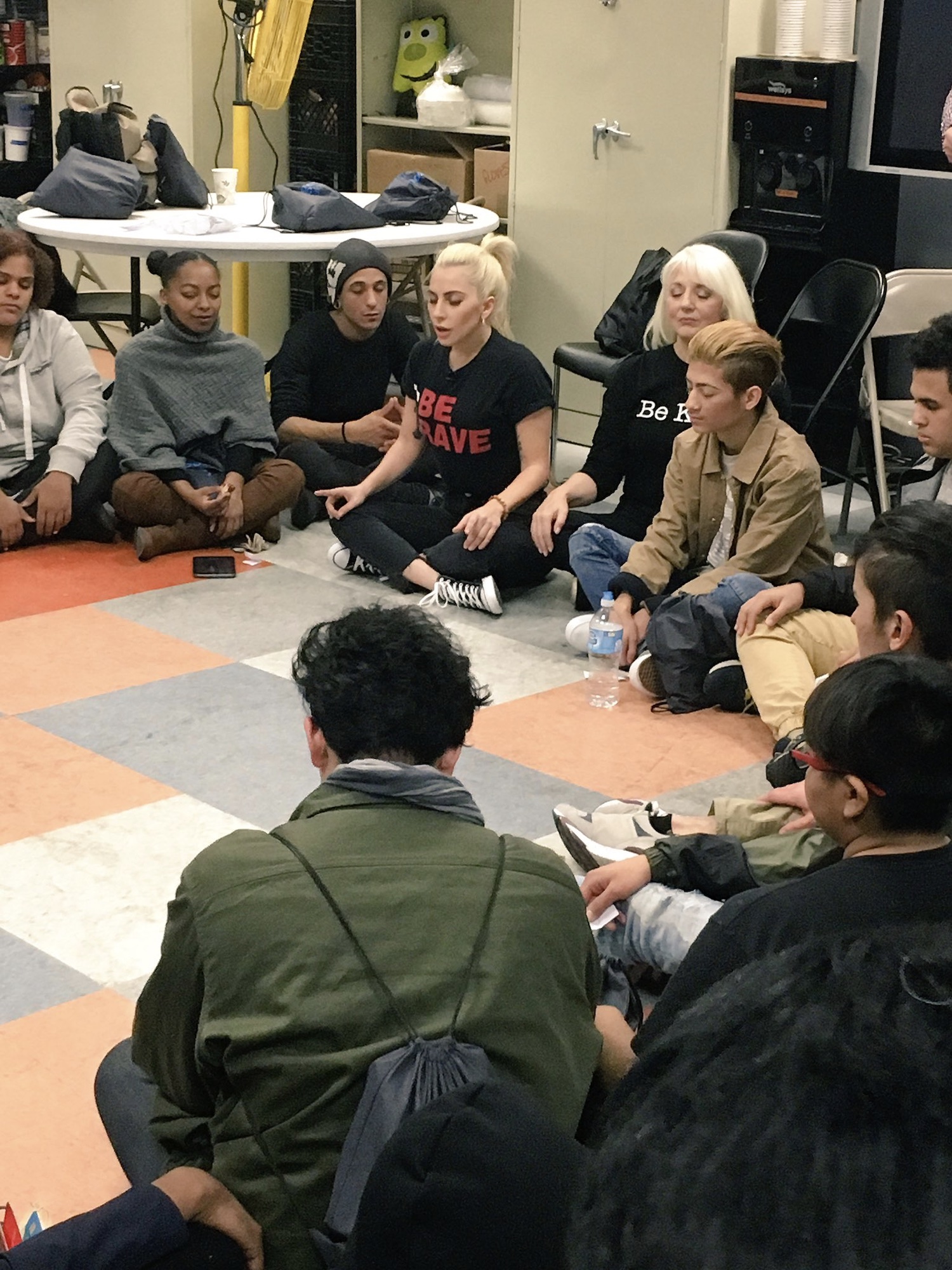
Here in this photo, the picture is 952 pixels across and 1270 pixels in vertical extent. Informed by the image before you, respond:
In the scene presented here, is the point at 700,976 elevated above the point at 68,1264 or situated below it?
above

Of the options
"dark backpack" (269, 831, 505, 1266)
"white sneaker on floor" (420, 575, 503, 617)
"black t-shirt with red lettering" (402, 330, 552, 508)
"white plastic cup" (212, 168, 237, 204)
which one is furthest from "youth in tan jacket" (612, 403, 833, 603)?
"white plastic cup" (212, 168, 237, 204)

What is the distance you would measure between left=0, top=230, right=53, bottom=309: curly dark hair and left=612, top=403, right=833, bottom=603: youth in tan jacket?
211 centimetres

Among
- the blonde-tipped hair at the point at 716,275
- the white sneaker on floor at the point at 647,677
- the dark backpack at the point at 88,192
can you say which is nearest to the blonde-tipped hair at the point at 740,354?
the blonde-tipped hair at the point at 716,275

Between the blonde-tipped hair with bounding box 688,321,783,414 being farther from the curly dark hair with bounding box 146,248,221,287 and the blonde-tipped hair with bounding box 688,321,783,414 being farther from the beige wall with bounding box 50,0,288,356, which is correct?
the beige wall with bounding box 50,0,288,356

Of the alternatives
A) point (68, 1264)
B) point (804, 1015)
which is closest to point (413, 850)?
point (68, 1264)

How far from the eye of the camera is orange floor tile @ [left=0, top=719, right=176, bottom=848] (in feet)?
10.7

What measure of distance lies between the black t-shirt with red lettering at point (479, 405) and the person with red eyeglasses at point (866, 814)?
274 cm

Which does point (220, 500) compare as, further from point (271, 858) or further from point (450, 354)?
point (271, 858)

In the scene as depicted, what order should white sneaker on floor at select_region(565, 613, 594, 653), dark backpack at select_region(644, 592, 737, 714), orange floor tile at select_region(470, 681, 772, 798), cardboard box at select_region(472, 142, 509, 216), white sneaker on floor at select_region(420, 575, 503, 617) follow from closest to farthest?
orange floor tile at select_region(470, 681, 772, 798) < dark backpack at select_region(644, 592, 737, 714) < white sneaker on floor at select_region(565, 613, 594, 653) < white sneaker on floor at select_region(420, 575, 503, 617) < cardboard box at select_region(472, 142, 509, 216)

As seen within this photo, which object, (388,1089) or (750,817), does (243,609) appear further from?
(388,1089)

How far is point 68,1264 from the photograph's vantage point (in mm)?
1546

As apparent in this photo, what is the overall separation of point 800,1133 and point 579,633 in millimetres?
3900

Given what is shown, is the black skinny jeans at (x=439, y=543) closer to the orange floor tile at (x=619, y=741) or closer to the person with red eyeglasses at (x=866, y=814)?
Answer: the orange floor tile at (x=619, y=741)

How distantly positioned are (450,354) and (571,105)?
73.2 inches
